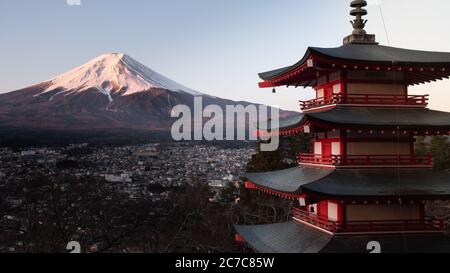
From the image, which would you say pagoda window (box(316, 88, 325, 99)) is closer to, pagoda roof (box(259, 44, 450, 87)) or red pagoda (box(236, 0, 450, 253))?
red pagoda (box(236, 0, 450, 253))

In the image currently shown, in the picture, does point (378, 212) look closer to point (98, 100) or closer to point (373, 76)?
point (373, 76)

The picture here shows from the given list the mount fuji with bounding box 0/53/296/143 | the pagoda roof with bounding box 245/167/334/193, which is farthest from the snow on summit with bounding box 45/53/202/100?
the pagoda roof with bounding box 245/167/334/193

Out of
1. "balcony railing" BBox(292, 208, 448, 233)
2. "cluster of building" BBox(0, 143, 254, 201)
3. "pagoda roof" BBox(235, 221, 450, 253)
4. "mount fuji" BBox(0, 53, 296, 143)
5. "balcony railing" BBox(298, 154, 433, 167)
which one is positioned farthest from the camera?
"mount fuji" BBox(0, 53, 296, 143)

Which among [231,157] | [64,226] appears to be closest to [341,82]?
[64,226]

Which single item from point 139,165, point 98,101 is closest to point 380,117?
point 139,165

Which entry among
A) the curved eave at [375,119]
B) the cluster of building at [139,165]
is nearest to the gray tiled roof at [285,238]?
the curved eave at [375,119]

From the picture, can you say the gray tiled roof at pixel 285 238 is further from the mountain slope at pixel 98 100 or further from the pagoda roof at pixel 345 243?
the mountain slope at pixel 98 100

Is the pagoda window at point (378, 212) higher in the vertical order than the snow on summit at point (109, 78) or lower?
lower
